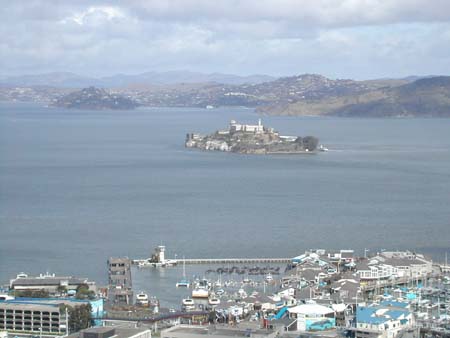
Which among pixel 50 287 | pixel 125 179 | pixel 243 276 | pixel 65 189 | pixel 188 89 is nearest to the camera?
pixel 50 287

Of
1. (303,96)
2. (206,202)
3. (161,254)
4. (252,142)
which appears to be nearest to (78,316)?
(161,254)

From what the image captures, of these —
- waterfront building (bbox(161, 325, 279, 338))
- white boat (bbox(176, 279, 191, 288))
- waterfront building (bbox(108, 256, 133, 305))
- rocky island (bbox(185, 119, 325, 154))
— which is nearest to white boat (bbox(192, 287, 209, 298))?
waterfront building (bbox(108, 256, 133, 305))

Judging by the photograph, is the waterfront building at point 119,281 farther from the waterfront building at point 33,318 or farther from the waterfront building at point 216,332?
the waterfront building at point 216,332

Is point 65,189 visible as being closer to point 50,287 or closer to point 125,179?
point 125,179

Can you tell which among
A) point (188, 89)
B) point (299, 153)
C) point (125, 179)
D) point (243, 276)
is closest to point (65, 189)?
point (125, 179)

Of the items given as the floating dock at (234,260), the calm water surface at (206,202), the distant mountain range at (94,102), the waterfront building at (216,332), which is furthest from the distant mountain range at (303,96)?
the waterfront building at (216,332)

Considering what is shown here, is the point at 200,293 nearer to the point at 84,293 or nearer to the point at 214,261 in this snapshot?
the point at 84,293

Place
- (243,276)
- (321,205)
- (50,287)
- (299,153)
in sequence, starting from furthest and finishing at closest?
(299,153)
(321,205)
(243,276)
(50,287)
